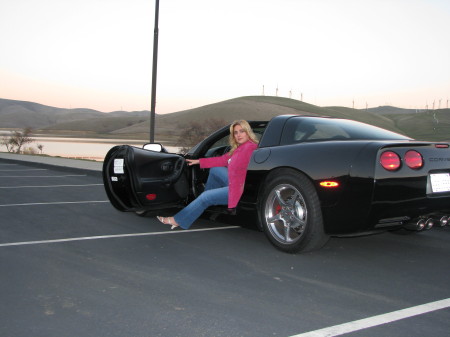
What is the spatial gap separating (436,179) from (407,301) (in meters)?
1.21

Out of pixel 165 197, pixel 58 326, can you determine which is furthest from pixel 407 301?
pixel 165 197

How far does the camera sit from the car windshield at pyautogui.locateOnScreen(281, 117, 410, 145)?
4.34m

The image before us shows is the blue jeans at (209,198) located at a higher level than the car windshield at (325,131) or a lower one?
lower

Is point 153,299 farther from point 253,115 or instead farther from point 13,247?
point 253,115

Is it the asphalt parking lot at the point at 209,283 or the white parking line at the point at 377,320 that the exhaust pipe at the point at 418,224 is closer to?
the asphalt parking lot at the point at 209,283

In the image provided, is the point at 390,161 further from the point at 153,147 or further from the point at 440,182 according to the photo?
the point at 153,147

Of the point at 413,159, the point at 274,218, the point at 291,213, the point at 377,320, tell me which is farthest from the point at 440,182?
the point at 377,320

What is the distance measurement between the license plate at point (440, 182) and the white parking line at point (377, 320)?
1024 mm

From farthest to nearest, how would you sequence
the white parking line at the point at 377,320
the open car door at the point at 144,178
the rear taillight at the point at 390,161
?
the open car door at the point at 144,178
the rear taillight at the point at 390,161
the white parking line at the point at 377,320

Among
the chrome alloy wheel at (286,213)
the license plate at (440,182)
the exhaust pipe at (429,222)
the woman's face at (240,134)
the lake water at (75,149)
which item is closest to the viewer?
the license plate at (440,182)

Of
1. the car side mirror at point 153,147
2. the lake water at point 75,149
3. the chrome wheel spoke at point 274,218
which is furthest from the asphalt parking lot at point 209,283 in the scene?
the lake water at point 75,149

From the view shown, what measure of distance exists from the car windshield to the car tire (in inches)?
16.3

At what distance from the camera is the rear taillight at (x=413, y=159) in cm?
383

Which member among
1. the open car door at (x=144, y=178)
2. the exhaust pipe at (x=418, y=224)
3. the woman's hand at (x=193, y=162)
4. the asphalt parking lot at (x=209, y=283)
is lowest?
the asphalt parking lot at (x=209, y=283)
